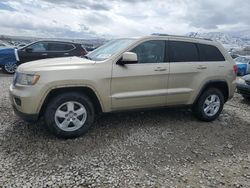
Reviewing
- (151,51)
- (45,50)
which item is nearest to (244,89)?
(151,51)

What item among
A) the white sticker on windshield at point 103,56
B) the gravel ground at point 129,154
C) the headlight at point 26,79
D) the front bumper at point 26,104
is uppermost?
the white sticker on windshield at point 103,56

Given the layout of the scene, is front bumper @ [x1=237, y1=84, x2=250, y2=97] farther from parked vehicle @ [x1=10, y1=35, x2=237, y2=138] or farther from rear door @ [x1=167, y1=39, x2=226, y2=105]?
rear door @ [x1=167, y1=39, x2=226, y2=105]

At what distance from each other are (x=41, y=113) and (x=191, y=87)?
116 inches

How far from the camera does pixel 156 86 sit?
4457mm

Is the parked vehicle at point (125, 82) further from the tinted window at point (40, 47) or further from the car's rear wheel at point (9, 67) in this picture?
the car's rear wheel at point (9, 67)

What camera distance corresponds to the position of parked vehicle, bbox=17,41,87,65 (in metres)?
10.4

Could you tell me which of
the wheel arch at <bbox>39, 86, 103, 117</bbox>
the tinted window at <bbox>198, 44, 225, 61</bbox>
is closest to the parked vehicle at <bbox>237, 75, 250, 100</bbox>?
the tinted window at <bbox>198, 44, 225, 61</bbox>

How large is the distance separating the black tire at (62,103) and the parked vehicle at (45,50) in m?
7.30

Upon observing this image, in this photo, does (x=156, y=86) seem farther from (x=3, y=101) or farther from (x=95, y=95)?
(x=3, y=101)

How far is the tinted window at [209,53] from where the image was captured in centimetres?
504

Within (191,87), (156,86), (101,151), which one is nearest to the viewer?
(101,151)

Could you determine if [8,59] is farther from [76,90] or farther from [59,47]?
[76,90]

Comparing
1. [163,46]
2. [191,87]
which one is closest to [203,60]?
[191,87]

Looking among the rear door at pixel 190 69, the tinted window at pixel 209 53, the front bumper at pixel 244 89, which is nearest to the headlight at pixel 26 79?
the rear door at pixel 190 69
